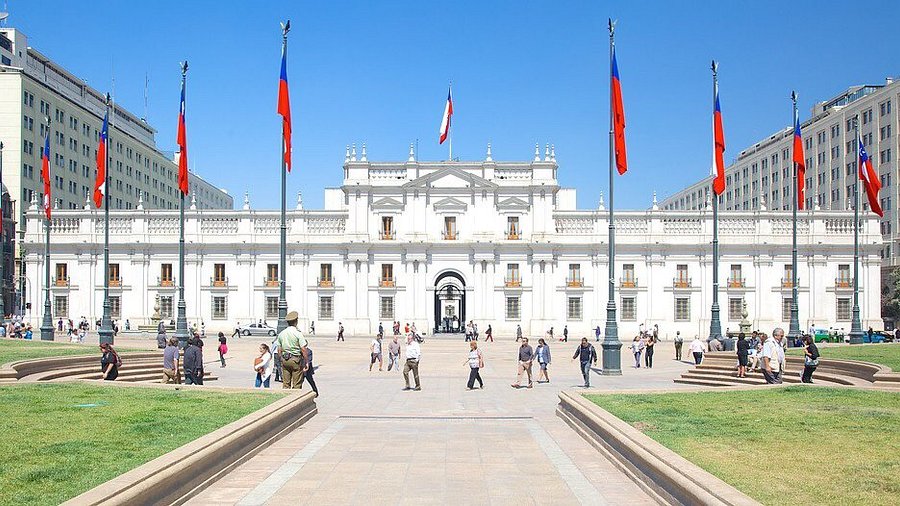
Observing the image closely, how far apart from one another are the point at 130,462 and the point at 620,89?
2275 cm

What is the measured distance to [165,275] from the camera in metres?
66.8

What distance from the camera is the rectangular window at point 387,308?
218 ft

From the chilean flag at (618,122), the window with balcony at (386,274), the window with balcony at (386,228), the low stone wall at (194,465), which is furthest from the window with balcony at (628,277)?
the low stone wall at (194,465)

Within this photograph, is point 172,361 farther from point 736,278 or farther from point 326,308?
point 736,278

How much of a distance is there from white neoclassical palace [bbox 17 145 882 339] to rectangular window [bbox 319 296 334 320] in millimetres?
80

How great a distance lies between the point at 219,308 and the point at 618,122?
4629 cm

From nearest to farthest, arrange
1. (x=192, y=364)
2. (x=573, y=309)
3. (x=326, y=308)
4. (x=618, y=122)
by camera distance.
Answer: (x=192, y=364), (x=618, y=122), (x=573, y=309), (x=326, y=308)

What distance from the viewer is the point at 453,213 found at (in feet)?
220

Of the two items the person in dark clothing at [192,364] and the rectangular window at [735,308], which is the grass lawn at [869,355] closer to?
the person in dark clothing at [192,364]

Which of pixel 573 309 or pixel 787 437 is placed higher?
pixel 787 437

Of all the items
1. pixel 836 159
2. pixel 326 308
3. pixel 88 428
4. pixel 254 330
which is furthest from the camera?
pixel 836 159

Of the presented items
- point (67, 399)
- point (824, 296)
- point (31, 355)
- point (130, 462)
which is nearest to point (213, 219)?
point (31, 355)

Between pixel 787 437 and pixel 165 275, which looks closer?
pixel 787 437

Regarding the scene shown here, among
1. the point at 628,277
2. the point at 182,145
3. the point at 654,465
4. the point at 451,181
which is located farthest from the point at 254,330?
the point at 654,465
